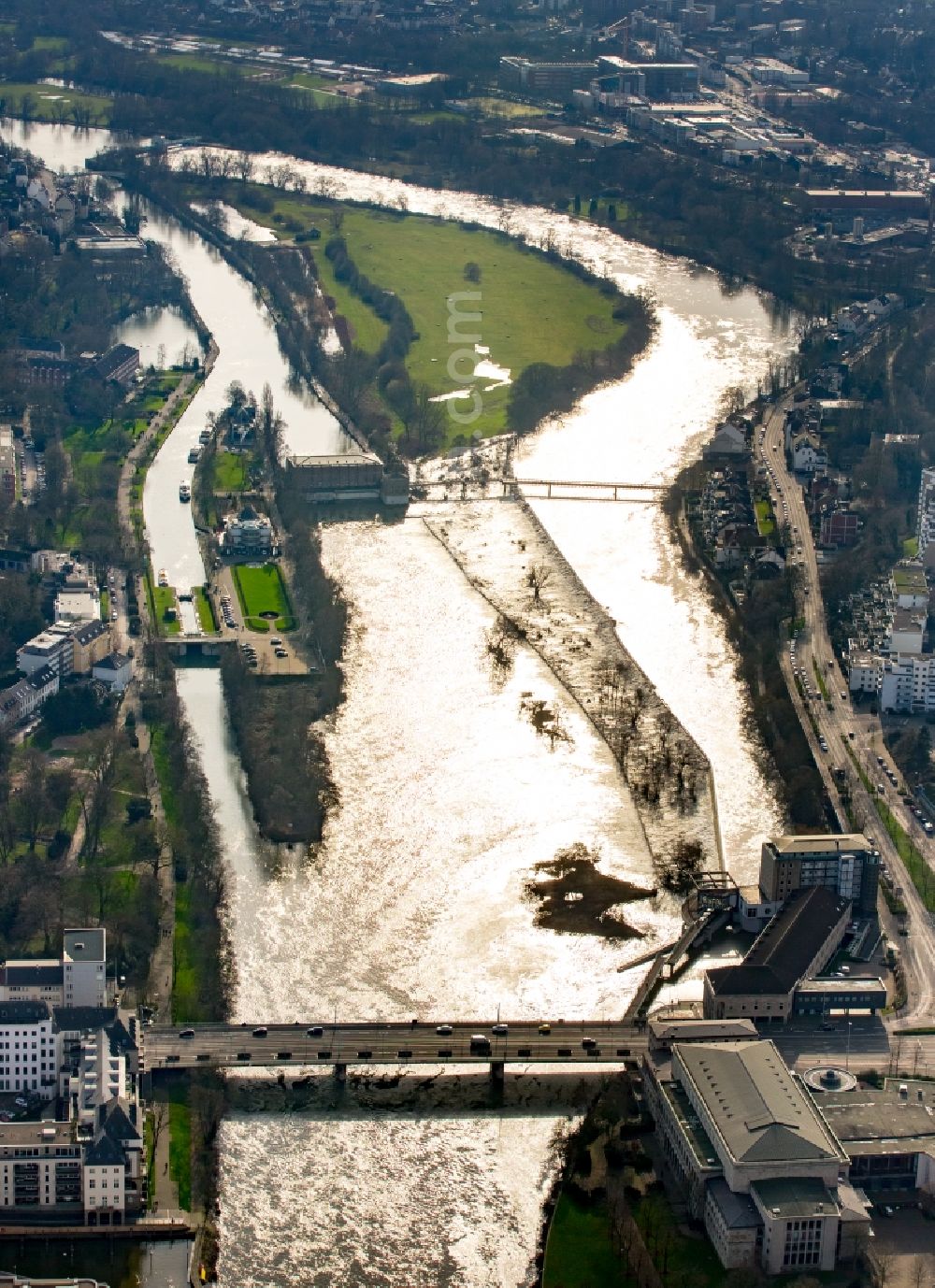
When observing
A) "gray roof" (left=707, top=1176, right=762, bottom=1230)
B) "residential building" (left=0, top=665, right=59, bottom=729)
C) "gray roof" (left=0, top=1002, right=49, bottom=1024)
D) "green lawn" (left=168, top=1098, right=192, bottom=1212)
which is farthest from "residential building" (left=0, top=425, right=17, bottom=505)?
"gray roof" (left=707, top=1176, right=762, bottom=1230)

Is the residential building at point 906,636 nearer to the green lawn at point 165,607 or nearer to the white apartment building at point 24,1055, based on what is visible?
the green lawn at point 165,607

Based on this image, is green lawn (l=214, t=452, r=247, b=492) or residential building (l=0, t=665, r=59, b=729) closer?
residential building (l=0, t=665, r=59, b=729)

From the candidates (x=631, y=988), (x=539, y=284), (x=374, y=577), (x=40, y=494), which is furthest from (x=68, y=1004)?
(x=539, y=284)

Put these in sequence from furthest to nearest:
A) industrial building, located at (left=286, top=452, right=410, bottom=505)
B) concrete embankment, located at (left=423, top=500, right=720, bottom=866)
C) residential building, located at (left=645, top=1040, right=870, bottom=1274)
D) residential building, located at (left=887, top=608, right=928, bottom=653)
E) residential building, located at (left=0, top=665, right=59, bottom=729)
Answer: industrial building, located at (left=286, top=452, right=410, bottom=505)
residential building, located at (left=887, top=608, right=928, bottom=653)
residential building, located at (left=0, top=665, right=59, bottom=729)
concrete embankment, located at (left=423, top=500, right=720, bottom=866)
residential building, located at (left=645, top=1040, right=870, bottom=1274)

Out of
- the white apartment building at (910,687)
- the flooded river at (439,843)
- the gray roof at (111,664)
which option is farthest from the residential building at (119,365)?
the white apartment building at (910,687)

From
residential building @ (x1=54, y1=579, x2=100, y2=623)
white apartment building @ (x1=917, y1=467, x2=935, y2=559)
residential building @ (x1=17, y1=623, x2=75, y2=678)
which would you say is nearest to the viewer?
residential building @ (x1=17, y1=623, x2=75, y2=678)

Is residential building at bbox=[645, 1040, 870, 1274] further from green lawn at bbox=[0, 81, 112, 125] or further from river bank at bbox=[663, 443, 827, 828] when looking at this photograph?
green lawn at bbox=[0, 81, 112, 125]

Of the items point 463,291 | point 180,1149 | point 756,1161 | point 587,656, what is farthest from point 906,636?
point 463,291
